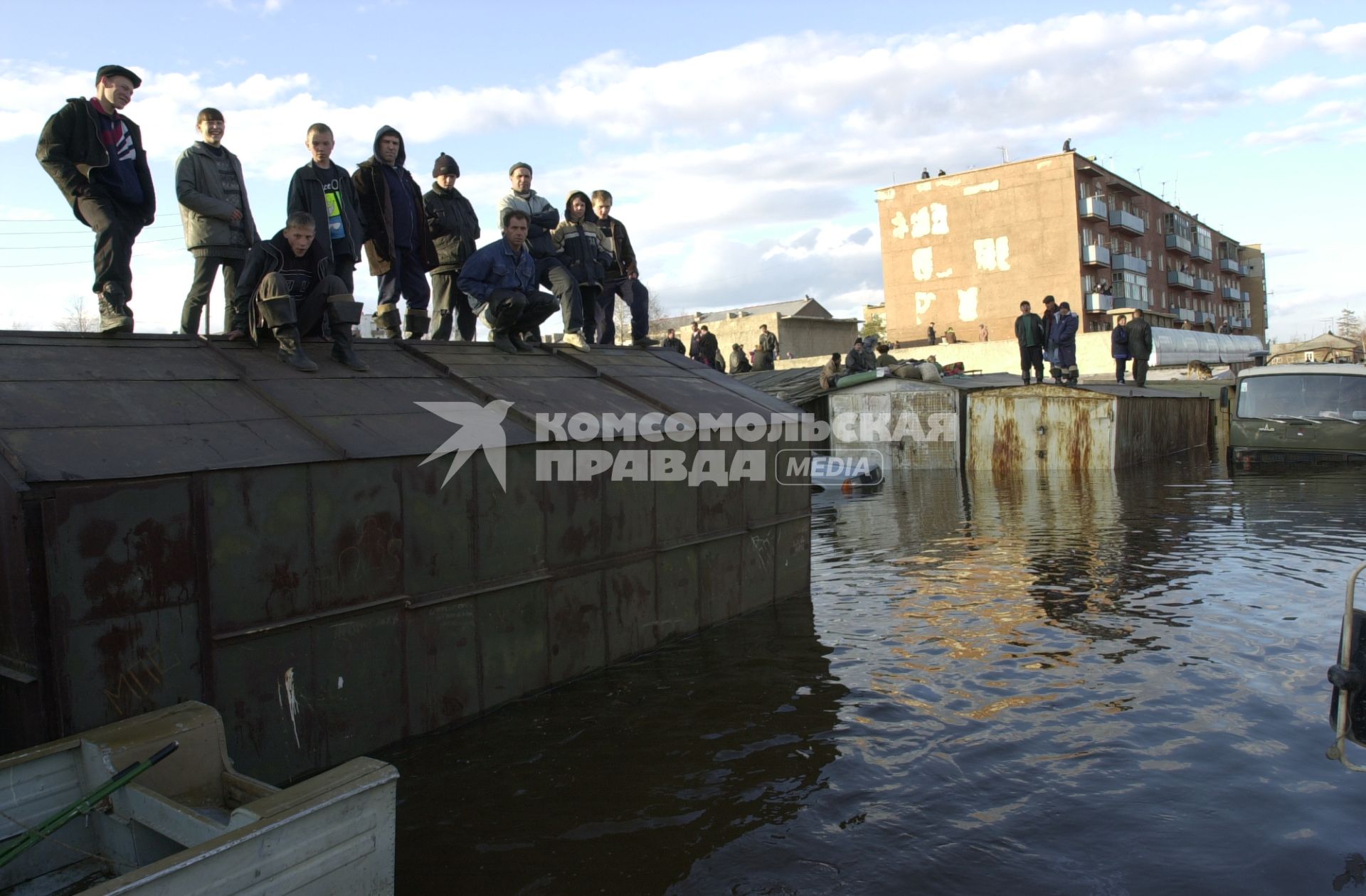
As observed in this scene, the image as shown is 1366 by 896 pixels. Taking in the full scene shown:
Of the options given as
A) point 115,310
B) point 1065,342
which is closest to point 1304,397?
point 1065,342

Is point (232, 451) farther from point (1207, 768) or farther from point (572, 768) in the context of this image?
point (1207, 768)

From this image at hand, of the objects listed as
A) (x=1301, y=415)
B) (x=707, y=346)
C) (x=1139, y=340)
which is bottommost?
(x=1301, y=415)

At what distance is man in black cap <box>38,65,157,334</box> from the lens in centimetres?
635

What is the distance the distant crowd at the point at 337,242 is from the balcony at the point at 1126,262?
52.2 metres

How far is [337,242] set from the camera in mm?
8008

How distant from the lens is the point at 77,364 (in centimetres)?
571

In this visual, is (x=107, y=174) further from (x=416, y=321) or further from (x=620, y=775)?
(x=620, y=775)

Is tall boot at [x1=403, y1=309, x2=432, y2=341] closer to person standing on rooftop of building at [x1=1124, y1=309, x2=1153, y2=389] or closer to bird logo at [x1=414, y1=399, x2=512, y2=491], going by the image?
bird logo at [x1=414, y1=399, x2=512, y2=491]

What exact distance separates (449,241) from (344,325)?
2901 millimetres

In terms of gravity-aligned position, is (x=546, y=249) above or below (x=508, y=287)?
above

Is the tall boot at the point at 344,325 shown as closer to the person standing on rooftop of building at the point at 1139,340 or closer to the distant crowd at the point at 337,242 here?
the distant crowd at the point at 337,242

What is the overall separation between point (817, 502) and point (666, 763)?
40.1ft

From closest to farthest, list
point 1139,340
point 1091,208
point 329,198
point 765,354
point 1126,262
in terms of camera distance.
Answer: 1. point 329,198
2. point 1139,340
3. point 765,354
4. point 1091,208
5. point 1126,262

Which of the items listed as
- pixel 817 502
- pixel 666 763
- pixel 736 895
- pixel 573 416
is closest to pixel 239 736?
pixel 666 763
